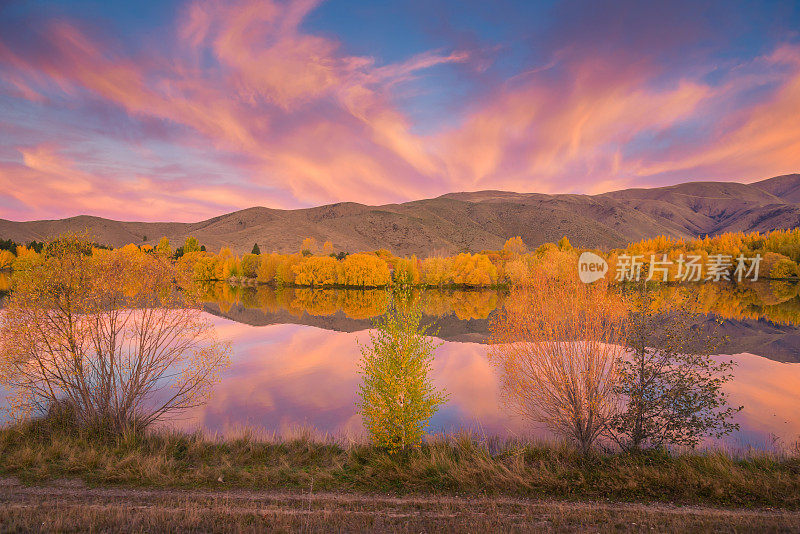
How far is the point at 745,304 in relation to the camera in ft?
213

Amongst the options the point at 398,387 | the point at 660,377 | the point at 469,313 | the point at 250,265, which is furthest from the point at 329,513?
the point at 250,265

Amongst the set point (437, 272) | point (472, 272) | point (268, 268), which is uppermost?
point (268, 268)

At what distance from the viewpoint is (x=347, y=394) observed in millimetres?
24188

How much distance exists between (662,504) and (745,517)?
61.5 inches

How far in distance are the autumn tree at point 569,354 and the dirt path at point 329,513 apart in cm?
365

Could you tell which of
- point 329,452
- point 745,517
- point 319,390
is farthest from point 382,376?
point 319,390

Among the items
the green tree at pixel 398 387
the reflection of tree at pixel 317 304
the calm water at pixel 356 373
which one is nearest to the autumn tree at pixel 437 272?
the reflection of tree at pixel 317 304

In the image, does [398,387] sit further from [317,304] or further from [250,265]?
[250,265]

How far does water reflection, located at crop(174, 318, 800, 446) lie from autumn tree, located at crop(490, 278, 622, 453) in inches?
158

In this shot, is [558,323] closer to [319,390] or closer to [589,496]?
[589,496]

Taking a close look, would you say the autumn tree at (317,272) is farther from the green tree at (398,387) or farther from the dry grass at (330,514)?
the dry grass at (330,514)

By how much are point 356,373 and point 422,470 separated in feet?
58.4

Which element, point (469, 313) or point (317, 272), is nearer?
point (469, 313)

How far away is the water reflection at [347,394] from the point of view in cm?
1859
